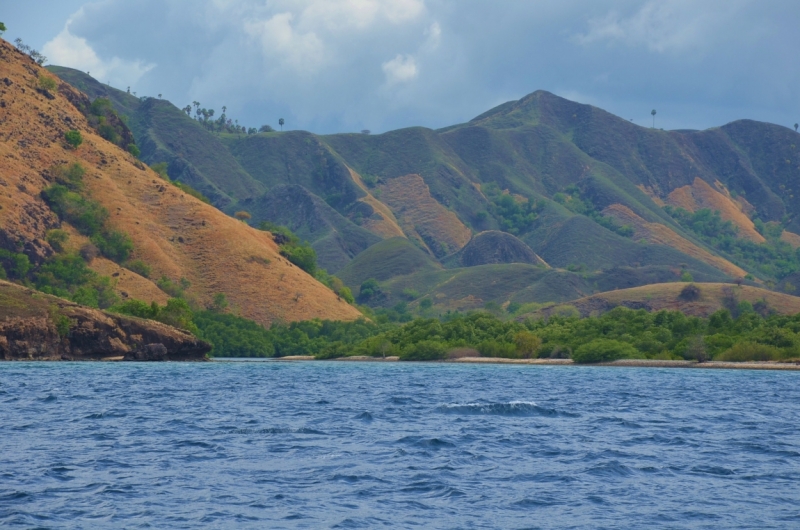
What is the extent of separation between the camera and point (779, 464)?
116 feet

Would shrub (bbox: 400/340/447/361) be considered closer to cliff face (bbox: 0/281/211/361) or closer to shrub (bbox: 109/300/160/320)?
cliff face (bbox: 0/281/211/361)

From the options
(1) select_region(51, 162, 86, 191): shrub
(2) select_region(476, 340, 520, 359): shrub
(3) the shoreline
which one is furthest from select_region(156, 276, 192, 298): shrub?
(2) select_region(476, 340, 520, 359): shrub

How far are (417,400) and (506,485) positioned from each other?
3166cm

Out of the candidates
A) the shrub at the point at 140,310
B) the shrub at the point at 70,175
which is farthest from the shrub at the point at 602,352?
the shrub at the point at 70,175

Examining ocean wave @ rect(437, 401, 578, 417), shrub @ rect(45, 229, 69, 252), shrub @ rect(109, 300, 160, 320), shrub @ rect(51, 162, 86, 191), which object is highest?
shrub @ rect(51, 162, 86, 191)

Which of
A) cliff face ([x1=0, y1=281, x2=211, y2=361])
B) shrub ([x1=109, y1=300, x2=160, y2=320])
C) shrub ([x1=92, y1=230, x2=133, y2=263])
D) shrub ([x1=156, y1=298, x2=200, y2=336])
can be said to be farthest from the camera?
shrub ([x1=92, y1=230, x2=133, y2=263])

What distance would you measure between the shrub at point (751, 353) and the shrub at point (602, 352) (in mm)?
12901

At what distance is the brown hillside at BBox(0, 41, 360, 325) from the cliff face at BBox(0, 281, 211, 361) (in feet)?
147

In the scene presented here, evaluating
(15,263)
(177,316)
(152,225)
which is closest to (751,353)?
(177,316)

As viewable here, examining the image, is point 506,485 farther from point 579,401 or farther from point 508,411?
point 579,401

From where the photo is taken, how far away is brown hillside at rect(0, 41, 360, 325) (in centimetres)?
17738

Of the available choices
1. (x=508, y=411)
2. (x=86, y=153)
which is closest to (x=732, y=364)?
(x=508, y=411)

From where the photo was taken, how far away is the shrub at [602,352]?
440ft

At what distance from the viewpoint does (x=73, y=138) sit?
194m
